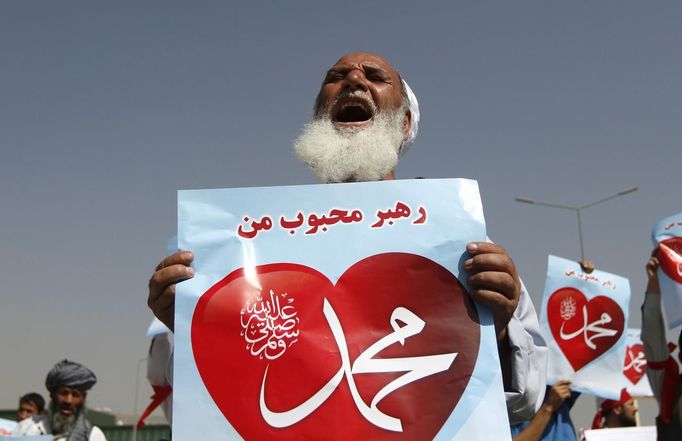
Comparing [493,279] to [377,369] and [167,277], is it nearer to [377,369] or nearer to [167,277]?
[377,369]

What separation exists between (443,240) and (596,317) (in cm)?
359

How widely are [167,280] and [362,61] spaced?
4.24ft

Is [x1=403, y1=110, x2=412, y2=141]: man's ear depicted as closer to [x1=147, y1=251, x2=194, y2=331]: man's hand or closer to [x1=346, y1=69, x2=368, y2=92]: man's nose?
[x1=346, y1=69, x2=368, y2=92]: man's nose

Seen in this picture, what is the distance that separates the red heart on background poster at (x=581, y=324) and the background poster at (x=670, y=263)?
0.77 m

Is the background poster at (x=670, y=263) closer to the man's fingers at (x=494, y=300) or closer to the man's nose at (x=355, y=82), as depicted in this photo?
the man's nose at (x=355, y=82)

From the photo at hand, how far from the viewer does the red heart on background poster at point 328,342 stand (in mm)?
1631

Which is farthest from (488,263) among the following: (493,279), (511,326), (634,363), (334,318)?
(634,363)

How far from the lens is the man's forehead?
267cm

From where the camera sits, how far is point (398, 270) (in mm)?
1754

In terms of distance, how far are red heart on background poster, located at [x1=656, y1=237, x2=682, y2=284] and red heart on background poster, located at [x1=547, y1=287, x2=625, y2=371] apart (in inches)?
32.4

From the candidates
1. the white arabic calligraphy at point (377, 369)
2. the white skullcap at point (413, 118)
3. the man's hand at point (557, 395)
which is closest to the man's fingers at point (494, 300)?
the white arabic calligraphy at point (377, 369)

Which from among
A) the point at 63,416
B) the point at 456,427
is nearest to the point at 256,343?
the point at 456,427

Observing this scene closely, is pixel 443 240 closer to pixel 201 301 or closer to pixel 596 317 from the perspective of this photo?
pixel 201 301

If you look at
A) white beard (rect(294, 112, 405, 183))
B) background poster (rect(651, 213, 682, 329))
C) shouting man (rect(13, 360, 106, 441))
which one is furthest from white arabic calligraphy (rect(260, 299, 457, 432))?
shouting man (rect(13, 360, 106, 441))
